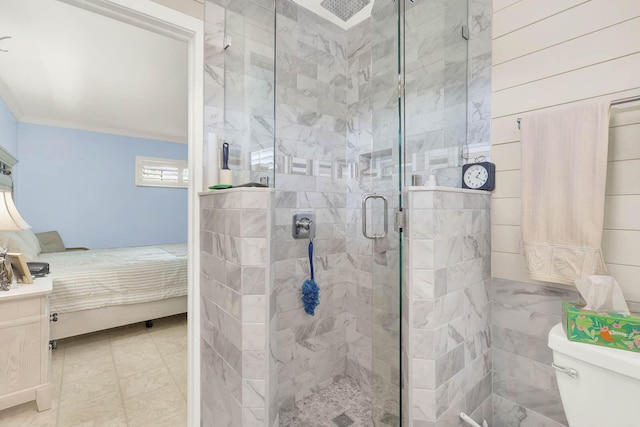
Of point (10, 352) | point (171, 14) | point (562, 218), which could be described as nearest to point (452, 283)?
point (562, 218)

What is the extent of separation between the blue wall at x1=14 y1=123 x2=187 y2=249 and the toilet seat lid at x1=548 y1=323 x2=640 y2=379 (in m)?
5.50

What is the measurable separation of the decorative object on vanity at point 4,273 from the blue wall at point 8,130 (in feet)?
7.58

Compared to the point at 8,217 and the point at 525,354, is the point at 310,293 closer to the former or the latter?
the point at 525,354

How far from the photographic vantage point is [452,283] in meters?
1.21

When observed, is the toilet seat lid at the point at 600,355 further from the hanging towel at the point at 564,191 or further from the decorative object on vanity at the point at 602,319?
the hanging towel at the point at 564,191

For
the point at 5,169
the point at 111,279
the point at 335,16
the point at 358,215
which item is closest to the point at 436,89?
the point at 358,215

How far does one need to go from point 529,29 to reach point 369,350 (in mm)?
1936

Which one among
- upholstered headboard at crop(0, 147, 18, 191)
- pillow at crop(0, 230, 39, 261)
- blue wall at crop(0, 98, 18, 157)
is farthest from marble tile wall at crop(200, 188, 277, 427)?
blue wall at crop(0, 98, 18, 157)

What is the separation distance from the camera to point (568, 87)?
1.21 metres

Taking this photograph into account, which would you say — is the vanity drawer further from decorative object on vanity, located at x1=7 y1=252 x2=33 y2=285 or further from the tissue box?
the tissue box

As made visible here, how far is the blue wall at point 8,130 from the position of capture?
3.29 metres

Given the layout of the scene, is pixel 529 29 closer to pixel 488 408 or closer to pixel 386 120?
pixel 386 120

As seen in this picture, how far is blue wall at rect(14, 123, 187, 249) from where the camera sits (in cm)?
410

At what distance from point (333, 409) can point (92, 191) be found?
15.8 feet
